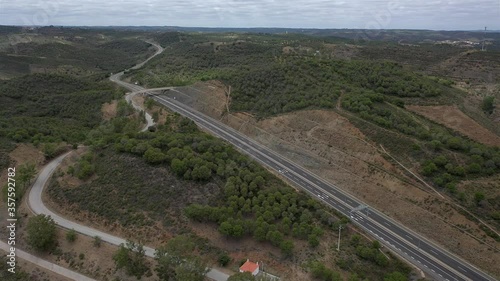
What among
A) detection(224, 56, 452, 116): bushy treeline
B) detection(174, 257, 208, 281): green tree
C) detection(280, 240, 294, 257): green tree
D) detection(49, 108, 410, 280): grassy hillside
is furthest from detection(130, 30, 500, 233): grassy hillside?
detection(174, 257, 208, 281): green tree

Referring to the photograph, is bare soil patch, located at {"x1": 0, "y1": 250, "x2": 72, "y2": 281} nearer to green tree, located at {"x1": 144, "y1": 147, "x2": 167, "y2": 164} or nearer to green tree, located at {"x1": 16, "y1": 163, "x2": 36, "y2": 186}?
green tree, located at {"x1": 16, "y1": 163, "x2": 36, "y2": 186}

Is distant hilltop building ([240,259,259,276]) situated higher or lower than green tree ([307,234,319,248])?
lower

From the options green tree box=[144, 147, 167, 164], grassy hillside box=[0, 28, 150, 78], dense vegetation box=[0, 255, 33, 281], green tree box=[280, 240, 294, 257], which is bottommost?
dense vegetation box=[0, 255, 33, 281]

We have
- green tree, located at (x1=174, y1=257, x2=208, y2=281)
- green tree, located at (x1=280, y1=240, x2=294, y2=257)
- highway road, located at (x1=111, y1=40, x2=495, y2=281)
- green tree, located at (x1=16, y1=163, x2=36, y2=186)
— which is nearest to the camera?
green tree, located at (x1=174, y1=257, x2=208, y2=281)

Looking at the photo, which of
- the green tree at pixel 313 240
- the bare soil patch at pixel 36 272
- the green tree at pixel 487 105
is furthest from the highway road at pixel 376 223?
the green tree at pixel 487 105

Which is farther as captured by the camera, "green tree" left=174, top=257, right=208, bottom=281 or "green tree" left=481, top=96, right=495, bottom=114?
"green tree" left=481, top=96, right=495, bottom=114

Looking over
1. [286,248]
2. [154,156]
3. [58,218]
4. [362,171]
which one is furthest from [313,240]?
[58,218]

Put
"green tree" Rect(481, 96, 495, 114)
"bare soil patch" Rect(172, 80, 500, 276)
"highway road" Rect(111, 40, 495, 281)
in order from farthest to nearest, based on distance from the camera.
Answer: "green tree" Rect(481, 96, 495, 114), "bare soil patch" Rect(172, 80, 500, 276), "highway road" Rect(111, 40, 495, 281)

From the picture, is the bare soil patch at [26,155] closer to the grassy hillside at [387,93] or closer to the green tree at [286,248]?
the grassy hillside at [387,93]
